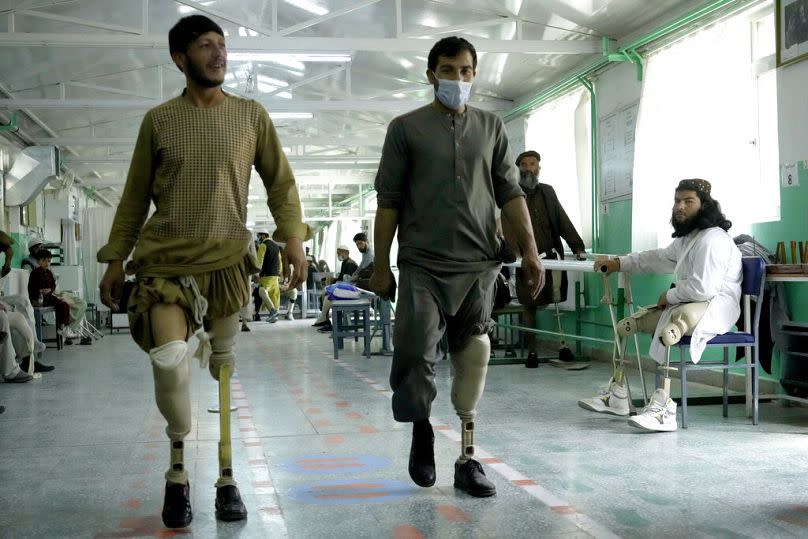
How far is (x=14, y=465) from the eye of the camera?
14.5ft

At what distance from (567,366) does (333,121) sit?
27.9 feet

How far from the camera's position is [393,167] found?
141 inches

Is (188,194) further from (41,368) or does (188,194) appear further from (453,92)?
(41,368)

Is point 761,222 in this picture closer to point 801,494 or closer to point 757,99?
point 757,99

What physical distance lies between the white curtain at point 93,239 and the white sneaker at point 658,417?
576 inches

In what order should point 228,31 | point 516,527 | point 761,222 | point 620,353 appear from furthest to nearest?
1. point 228,31
2. point 761,222
3. point 620,353
4. point 516,527

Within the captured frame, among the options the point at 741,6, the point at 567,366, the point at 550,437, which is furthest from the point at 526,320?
the point at 550,437

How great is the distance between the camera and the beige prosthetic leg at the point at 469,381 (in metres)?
Result: 3.64

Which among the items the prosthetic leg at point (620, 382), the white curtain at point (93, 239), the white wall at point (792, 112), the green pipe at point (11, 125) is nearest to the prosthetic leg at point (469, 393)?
the prosthetic leg at point (620, 382)

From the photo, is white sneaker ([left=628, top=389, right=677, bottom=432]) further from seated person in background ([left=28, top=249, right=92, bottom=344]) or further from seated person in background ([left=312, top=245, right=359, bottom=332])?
seated person in background ([left=312, top=245, right=359, bottom=332])

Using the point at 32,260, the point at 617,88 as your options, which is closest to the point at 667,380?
the point at 617,88

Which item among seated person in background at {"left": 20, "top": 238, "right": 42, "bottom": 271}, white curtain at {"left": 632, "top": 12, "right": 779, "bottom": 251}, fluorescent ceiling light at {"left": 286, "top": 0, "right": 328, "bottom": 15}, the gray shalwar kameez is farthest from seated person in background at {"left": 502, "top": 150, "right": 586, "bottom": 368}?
seated person in background at {"left": 20, "top": 238, "right": 42, "bottom": 271}

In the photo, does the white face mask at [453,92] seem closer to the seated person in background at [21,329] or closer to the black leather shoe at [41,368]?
the seated person in background at [21,329]

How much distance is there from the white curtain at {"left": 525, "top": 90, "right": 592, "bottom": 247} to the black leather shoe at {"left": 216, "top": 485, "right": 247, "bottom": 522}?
744 cm
